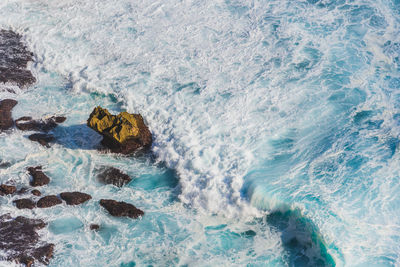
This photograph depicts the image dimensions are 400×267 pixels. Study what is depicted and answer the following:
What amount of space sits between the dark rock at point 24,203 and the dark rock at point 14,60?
5.57 m

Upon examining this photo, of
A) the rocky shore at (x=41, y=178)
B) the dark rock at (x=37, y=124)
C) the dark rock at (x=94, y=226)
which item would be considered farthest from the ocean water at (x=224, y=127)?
the dark rock at (x=37, y=124)

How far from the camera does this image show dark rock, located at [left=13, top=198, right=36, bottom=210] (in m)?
9.38

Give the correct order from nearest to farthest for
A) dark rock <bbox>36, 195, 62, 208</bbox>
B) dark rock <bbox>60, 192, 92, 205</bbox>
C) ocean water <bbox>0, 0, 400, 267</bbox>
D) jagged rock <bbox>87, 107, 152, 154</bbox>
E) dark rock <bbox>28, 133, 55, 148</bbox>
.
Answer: ocean water <bbox>0, 0, 400, 267</bbox> → dark rock <bbox>36, 195, 62, 208</bbox> → dark rock <bbox>60, 192, 92, 205</bbox> → jagged rock <bbox>87, 107, 152, 154</bbox> → dark rock <bbox>28, 133, 55, 148</bbox>

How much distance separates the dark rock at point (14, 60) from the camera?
13.7 m

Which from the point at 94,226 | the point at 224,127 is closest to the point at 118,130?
the point at 94,226

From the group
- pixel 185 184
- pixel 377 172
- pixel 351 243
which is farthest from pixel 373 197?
pixel 185 184

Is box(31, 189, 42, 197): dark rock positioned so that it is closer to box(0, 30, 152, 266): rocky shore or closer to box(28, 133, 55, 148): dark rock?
box(0, 30, 152, 266): rocky shore

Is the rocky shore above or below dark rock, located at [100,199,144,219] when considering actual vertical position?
above

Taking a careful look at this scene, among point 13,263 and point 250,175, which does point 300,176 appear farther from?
point 13,263

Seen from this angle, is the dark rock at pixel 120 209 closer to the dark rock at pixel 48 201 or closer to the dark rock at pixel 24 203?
the dark rock at pixel 48 201

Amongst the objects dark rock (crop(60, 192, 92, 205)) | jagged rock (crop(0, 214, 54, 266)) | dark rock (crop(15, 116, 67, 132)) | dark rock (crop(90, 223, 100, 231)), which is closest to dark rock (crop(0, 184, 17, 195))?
jagged rock (crop(0, 214, 54, 266))

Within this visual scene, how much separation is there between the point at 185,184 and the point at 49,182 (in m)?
3.60

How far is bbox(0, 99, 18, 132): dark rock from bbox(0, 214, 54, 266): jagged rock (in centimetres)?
367

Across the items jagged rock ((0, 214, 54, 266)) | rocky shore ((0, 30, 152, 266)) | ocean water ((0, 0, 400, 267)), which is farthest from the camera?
ocean water ((0, 0, 400, 267))
